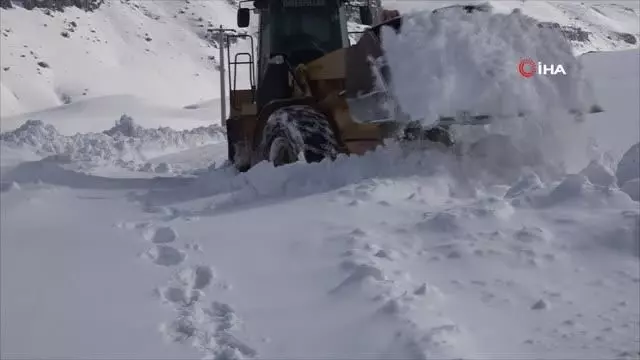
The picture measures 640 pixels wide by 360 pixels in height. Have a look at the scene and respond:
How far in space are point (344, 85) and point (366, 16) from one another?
233 centimetres

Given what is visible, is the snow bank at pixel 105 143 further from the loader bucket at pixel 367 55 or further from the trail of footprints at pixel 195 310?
the trail of footprints at pixel 195 310

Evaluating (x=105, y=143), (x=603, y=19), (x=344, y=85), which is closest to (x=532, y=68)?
(x=344, y=85)

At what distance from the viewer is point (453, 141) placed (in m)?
5.99

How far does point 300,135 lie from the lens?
253 inches

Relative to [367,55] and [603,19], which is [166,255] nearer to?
[367,55]

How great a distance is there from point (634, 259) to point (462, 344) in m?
1.21

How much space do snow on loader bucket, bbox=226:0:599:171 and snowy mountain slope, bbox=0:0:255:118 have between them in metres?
28.6

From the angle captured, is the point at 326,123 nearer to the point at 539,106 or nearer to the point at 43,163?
the point at 539,106

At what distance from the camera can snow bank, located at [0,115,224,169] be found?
10.6 meters

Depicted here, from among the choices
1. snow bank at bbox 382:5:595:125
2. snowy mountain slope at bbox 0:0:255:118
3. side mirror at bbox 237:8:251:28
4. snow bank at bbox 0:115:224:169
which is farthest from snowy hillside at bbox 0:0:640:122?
snow bank at bbox 382:5:595:125

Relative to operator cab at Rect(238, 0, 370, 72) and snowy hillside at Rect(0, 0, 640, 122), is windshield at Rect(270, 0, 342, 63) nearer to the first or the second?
operator cab at Rect(238, 0, 370, 72)

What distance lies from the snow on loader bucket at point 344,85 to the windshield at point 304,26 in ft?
0.04

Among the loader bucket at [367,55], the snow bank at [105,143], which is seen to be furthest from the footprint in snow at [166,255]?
the snow bank at [105,143]

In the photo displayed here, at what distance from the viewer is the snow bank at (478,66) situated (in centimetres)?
546
